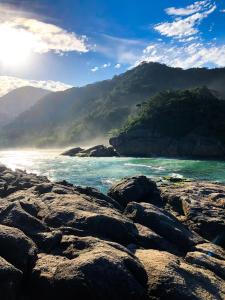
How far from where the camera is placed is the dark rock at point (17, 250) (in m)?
13.6

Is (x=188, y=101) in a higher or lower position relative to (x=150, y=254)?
higher

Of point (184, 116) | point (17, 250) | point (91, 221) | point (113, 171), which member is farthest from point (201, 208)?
point (184, 116)

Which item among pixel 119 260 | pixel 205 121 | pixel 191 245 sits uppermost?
pixel 205 121

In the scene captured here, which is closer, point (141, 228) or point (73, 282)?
point (73, 282)

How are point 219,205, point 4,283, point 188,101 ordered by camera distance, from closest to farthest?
point 4,283
point 219,205
point 188,101

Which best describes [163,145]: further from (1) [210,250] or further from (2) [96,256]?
(2) [96,256]

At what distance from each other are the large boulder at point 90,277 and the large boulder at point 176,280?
55cm

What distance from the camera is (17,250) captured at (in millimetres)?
13859

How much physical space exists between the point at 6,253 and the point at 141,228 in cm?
860

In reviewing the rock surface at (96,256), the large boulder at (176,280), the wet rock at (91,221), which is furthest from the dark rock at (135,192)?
the large boulder at (176,280)

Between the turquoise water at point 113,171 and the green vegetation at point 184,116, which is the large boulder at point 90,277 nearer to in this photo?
the turquoise water at point 113,171

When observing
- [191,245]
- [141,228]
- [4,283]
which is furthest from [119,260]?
[191,245]

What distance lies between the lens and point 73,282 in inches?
493

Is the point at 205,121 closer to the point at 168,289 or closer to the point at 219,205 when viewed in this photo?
the point at 219,205
